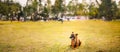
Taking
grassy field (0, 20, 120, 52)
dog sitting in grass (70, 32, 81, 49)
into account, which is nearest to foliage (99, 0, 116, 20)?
grassy field (0, 20, 120, 52)

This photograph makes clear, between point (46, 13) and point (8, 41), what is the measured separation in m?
0.77

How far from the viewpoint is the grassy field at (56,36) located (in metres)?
4.07

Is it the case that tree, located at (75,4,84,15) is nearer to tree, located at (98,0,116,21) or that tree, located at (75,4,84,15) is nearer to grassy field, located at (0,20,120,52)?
grassy field, located at (0,20,120,52)

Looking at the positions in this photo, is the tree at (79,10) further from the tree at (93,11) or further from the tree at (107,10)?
the tree at (107,10)

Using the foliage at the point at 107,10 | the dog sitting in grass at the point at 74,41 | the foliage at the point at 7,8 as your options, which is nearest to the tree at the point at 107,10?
the foliage at the point at 107,10

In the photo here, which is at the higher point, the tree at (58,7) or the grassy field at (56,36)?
the tree at (58,7)

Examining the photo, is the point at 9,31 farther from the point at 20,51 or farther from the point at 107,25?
the point at 107,25

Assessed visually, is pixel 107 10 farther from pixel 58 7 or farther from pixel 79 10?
pixel 58 7

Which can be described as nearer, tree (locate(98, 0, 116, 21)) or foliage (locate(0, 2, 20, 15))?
foliage (locate(0, 2, 20, 15))

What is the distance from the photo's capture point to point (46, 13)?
420 cm

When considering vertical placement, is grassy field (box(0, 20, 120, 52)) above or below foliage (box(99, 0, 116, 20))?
below

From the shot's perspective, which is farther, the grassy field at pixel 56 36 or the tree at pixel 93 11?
the tree at pixel 93 11

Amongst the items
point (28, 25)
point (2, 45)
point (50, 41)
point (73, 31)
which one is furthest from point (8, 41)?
point (73, 31)

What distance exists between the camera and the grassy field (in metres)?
4.07
